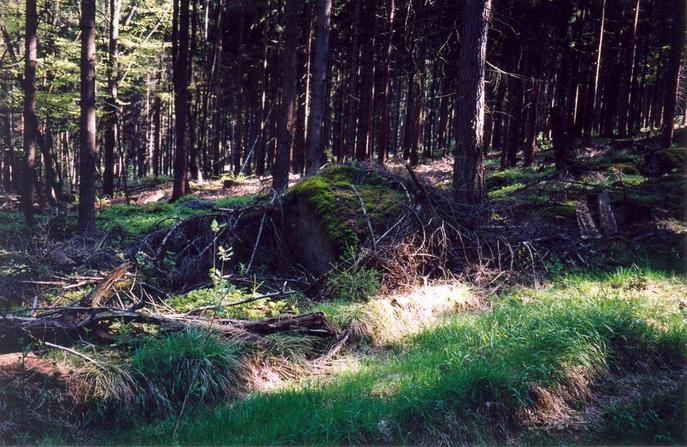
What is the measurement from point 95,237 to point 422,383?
25.6ft

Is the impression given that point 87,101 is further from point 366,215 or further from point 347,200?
point 366,215

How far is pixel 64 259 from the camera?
789 centimetres

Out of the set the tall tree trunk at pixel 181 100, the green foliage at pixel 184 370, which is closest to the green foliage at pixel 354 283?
the green foliage at pixel 184 370

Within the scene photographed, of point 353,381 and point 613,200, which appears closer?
point 353,381

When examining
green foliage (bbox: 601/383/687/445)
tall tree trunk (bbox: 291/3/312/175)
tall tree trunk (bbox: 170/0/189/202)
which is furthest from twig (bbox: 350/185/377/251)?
tall tree trunk (bbox: 291/3/312/175)

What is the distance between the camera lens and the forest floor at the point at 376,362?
4188 millimetres

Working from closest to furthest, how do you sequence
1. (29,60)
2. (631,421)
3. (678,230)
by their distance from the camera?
(631,421)
(678,230)
(29,60)

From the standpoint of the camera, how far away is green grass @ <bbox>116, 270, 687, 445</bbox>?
4078 mm

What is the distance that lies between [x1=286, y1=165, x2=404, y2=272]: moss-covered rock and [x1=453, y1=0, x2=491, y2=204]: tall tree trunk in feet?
4.72

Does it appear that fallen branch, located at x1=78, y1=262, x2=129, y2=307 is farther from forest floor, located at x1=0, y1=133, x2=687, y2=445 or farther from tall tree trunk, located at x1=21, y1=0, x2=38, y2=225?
tall tree trunk, located at x1=21, y1=0, x2=38, y2=225

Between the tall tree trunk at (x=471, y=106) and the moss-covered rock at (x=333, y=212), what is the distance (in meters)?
1.44

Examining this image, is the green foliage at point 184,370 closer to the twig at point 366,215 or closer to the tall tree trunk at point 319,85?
the twig at point 366,215

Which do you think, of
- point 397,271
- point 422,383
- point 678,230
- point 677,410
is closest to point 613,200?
point 678,230

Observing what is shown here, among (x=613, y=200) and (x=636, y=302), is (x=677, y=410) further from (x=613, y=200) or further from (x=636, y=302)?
(x=613, y=200)
